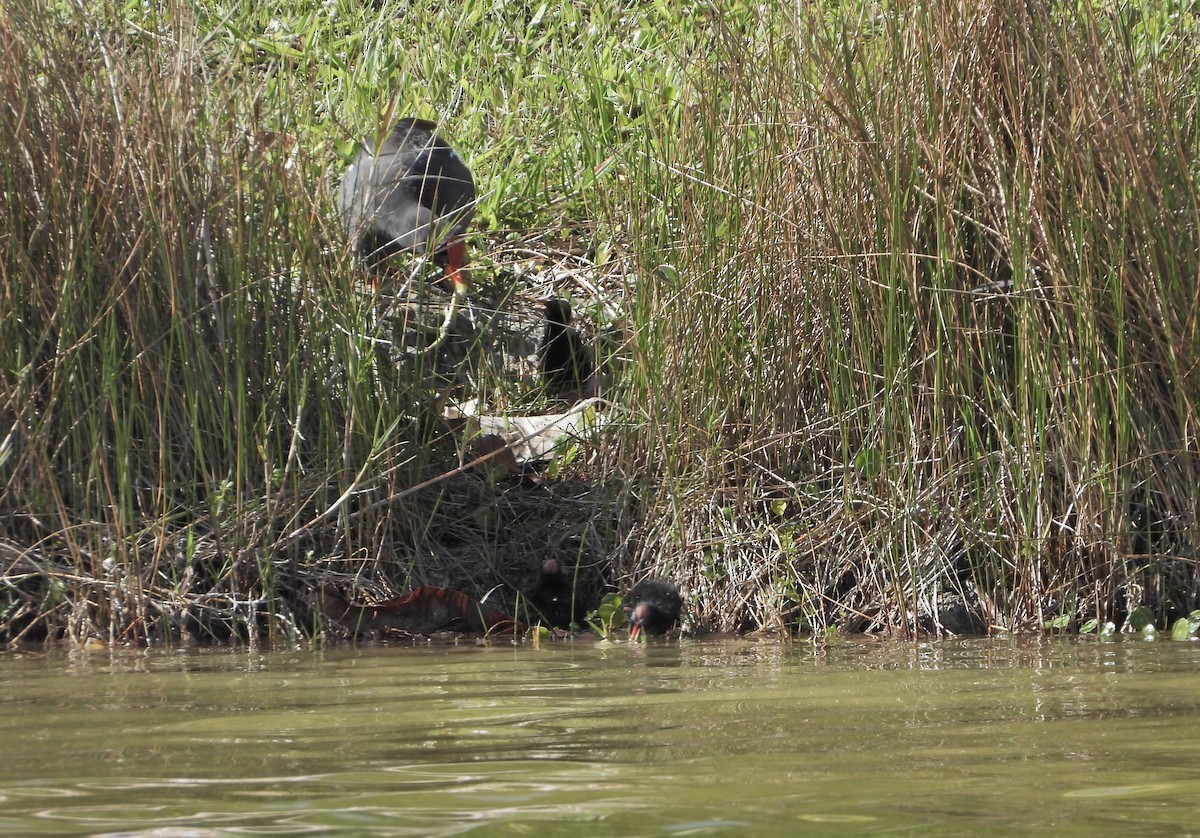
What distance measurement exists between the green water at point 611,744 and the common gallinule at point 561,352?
1950mm

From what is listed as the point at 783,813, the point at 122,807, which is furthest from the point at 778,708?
the point at 122,807

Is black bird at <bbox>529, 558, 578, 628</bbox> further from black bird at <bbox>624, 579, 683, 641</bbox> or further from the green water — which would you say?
the green water

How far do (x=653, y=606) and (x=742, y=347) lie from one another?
0.75 m

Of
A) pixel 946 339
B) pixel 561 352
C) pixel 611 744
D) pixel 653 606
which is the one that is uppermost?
pixel 561 352

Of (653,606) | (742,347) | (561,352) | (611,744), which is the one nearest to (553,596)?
(653,606)

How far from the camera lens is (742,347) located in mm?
4176

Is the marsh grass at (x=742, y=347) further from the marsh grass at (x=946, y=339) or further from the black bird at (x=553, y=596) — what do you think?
the black bird at (x=553, y=596)

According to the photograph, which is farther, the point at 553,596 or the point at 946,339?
the point at 553,596

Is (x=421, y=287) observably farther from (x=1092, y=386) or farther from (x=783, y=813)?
(x=783, y=813)

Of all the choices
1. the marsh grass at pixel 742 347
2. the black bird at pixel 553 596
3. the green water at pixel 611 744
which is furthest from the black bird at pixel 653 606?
the green water at pixel 611 744

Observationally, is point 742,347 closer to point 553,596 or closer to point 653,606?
point 653,606

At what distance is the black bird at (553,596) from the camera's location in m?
4.27

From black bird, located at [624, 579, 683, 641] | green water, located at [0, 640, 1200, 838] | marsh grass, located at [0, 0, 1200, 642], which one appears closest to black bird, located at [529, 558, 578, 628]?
marsh grass, located at [0, 0, 1200, 642]

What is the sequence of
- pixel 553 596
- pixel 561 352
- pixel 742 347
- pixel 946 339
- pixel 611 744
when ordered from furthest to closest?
pixel 561 352 < pixel 553 596 < pixel 742 347 < pixel 946 339 < pixel 611 744
